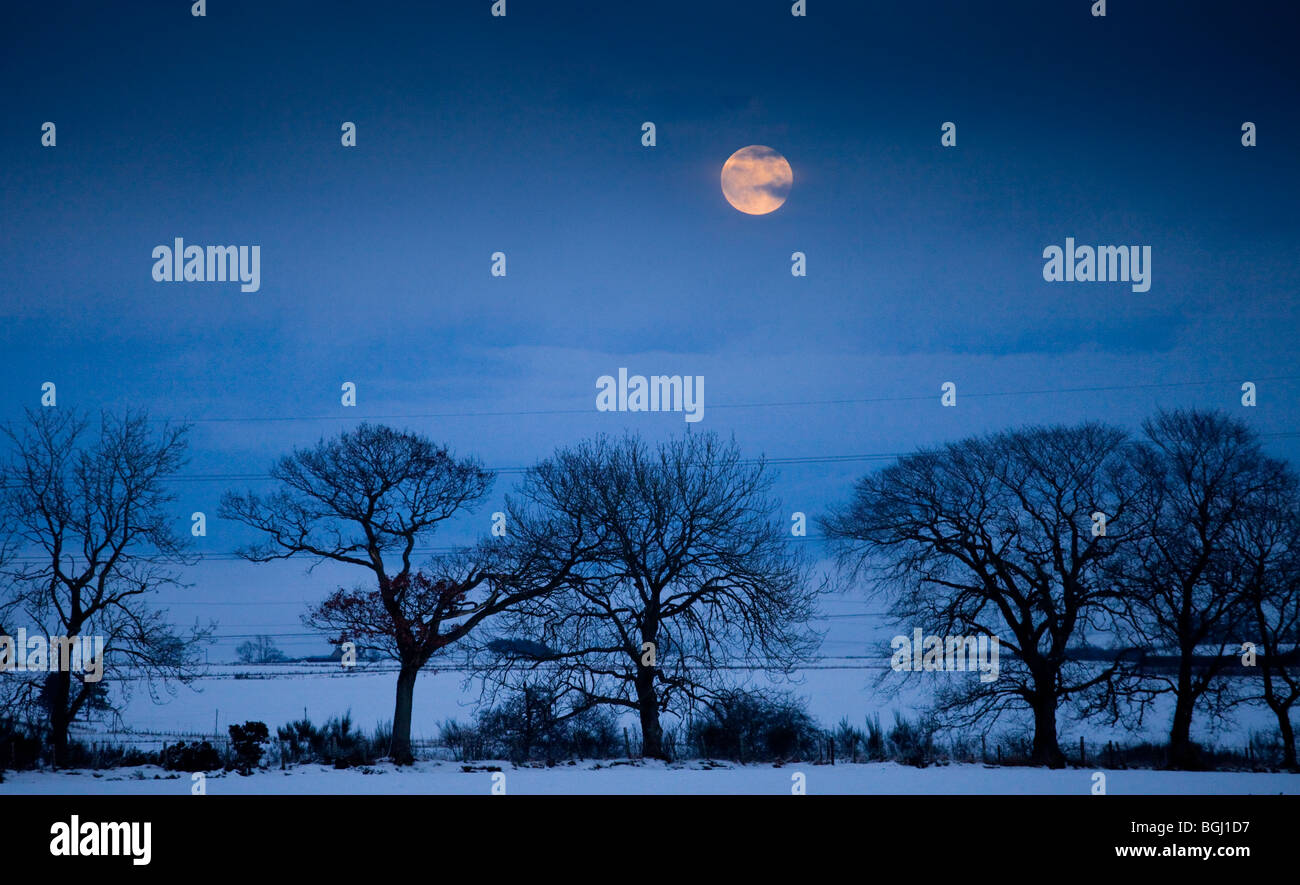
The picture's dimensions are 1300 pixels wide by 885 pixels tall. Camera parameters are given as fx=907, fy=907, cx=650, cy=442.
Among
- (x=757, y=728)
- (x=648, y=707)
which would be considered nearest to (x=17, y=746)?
(x=648, y=707)

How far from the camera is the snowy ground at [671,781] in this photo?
15320 millimetres

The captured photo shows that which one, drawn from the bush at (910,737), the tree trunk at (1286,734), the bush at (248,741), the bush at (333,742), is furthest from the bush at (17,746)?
the tree trunk at (1286,734)

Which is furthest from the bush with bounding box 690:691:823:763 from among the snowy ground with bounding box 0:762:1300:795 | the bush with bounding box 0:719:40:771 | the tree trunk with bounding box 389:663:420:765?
the bush with bounding box 0:719:40:771

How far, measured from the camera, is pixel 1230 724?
23109 millimetres

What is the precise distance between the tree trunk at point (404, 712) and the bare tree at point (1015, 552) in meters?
→ 11.7

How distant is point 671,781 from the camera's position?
15.9 meters

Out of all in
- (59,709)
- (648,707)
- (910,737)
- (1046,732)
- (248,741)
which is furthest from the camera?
(910,737)

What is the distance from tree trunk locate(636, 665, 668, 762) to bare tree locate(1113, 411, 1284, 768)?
1229 cm

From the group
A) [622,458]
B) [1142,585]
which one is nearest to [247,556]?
[622,458]

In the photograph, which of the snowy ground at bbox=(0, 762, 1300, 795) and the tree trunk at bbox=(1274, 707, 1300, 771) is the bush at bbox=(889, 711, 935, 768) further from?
the tree trunk at bbox=(1274, 707, 1300, 771)

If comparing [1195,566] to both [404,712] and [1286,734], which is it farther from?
[404,712]

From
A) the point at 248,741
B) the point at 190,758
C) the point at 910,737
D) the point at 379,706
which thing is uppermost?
the point at 379,706

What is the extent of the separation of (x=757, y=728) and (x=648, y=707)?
2.68 meters

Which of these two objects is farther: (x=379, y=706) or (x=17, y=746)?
(x=379, y=706)
